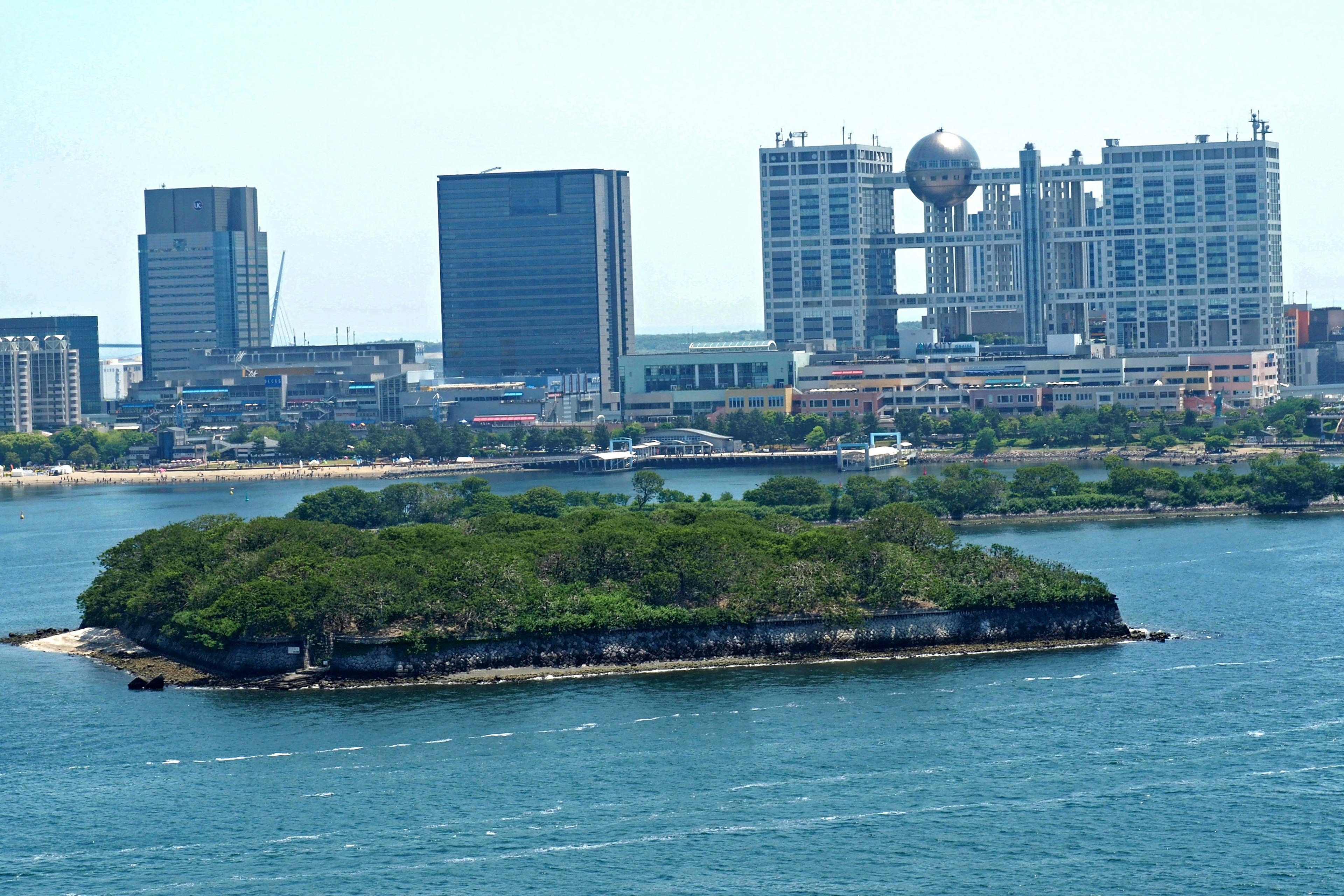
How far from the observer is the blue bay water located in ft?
121

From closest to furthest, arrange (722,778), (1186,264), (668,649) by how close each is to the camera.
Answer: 1. (722,778)
2. (668,649)
3. (1186,264)

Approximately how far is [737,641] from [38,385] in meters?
141

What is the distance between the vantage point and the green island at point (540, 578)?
2133 inches

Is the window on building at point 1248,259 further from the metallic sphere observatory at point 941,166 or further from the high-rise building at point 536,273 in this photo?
the high-rise building at point 536,273

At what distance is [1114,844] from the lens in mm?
37500

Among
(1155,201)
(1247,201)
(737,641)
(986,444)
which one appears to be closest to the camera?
(737,641)

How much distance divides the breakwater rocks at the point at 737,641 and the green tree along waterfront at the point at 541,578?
0.30 m

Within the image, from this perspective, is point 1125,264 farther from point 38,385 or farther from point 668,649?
point 668,649

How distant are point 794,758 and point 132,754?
14584 mm

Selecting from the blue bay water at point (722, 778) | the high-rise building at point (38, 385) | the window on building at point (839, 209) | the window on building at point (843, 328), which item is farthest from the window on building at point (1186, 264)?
the blue bay water at point (722, 778)

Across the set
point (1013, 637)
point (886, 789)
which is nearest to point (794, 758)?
point (886, 789)

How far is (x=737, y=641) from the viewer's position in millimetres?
54500

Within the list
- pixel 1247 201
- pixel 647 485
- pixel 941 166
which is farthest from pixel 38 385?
pixel 1247 201

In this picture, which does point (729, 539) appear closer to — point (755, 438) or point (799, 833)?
point (799, 833)
